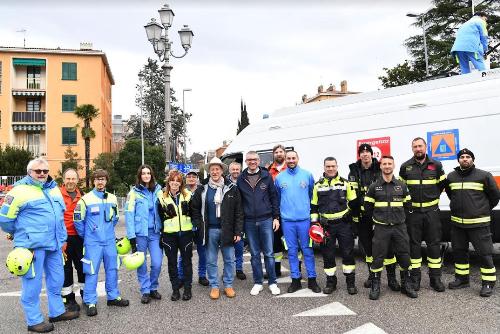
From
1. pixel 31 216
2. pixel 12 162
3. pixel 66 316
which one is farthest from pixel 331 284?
pixel 12 162

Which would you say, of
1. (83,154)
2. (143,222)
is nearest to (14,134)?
(83,154)

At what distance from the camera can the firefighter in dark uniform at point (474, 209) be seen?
5.32m

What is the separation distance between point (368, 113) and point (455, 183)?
2.18 m

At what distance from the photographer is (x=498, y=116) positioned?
5.87 m

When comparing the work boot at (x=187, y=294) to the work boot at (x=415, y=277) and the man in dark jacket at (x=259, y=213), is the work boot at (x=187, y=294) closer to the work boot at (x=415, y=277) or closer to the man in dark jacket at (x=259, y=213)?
the man in dark jacket at (x=259, y=213)

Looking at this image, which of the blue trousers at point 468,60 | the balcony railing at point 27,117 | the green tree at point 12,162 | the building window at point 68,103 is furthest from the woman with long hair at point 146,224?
the balcony railing at point 27,117

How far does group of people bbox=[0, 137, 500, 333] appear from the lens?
5.26 metres

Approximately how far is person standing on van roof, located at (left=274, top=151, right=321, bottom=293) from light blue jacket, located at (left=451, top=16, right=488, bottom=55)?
14.0 ft

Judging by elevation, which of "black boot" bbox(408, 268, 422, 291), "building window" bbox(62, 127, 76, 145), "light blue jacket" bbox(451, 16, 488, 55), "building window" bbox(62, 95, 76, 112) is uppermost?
"building window" bbox(62, 95, 76, 112)

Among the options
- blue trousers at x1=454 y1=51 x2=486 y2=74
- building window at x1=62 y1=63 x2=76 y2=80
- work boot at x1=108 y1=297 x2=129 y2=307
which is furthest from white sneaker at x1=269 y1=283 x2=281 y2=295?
building window at x1=62 y1=63 x2=76 y2=80

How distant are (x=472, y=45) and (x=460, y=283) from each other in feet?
14.3

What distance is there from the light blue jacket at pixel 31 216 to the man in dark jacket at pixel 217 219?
1.67 meters

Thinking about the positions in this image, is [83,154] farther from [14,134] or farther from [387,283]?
[387,283]

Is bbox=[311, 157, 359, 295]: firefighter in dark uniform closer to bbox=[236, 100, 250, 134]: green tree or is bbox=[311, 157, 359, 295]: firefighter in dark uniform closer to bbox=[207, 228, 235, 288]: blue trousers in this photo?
bbox=[207, 228, 235, 288]: blue trousers
